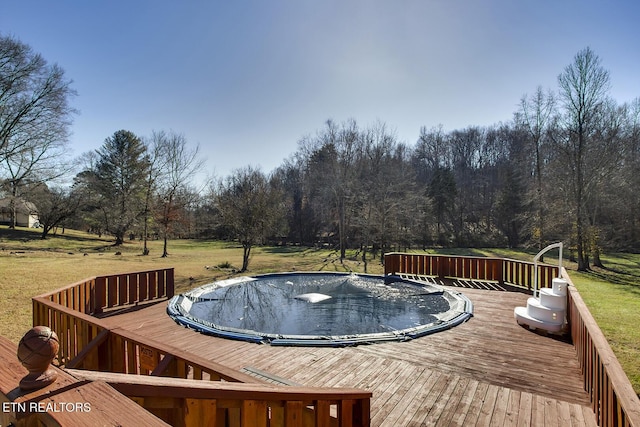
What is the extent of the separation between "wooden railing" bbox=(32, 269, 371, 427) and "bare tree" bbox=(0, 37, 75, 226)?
622 inches

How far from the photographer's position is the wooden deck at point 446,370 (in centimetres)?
295

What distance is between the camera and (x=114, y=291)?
620 cm

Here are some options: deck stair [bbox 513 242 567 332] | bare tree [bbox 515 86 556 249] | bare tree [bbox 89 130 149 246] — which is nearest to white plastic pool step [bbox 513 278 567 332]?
deck stair [bbox 513 242 567 332]

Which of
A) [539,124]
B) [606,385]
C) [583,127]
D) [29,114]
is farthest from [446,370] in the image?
[539,124]

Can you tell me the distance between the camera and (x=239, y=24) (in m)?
9.75

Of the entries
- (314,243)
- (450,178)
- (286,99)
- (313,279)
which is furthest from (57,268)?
(450,178)

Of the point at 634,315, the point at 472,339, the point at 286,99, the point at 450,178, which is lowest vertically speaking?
the point at 634,315

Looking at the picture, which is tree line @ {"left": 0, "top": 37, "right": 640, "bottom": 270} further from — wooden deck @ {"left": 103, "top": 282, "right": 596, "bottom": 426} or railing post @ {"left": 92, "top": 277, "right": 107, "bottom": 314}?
wooden deck @ {"left": 103, "top": 282, "right": 596, "bottom": 426}

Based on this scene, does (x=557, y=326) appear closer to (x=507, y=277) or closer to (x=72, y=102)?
(x=507, y=277)

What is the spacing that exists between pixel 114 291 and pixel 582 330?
745cm

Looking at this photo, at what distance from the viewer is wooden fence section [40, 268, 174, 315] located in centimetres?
523

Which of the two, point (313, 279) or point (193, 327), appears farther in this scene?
point (313, 279)

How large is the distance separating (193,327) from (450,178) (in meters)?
27.0

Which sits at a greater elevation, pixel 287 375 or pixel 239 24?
pixel 239 24
